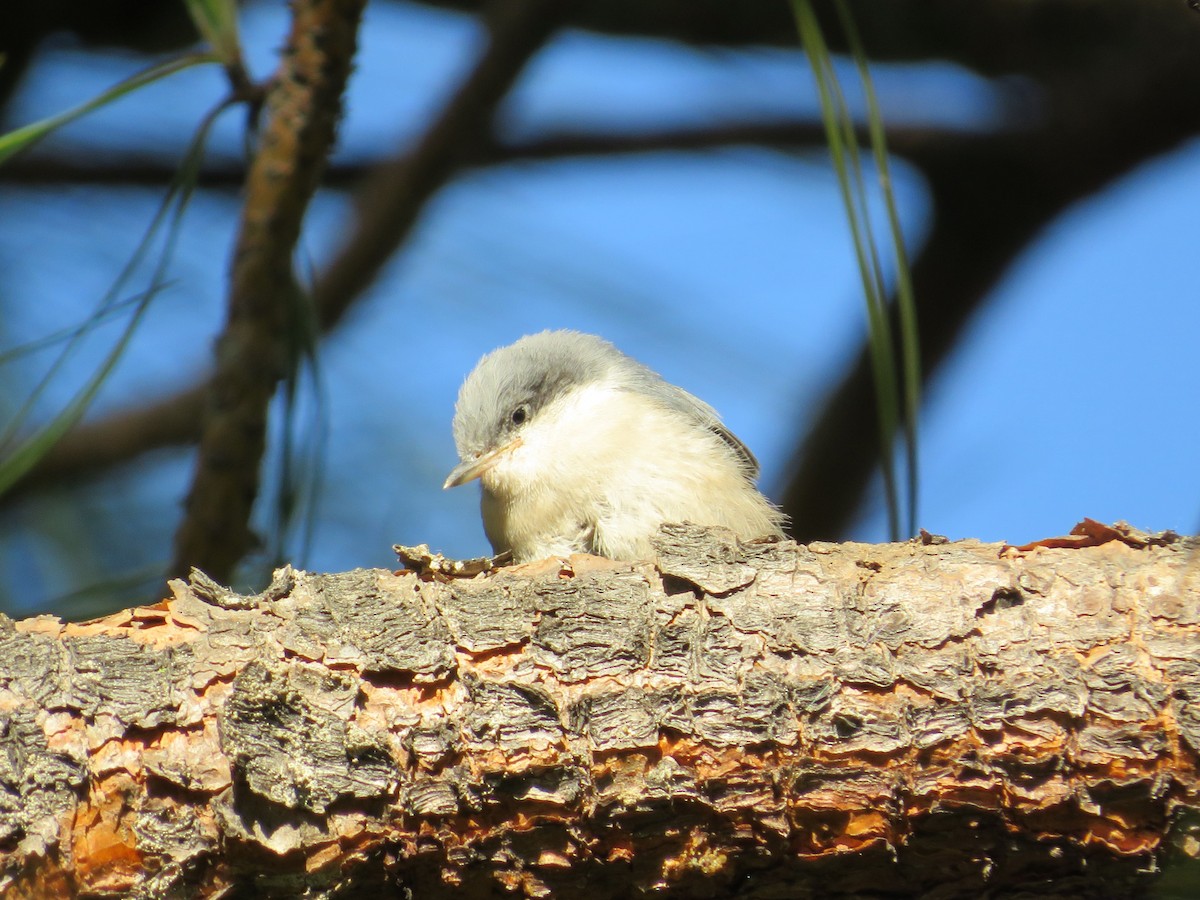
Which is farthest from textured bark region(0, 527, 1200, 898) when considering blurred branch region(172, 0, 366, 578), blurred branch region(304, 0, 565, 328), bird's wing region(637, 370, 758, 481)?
blurred branch region(304, 0, 565, 328)

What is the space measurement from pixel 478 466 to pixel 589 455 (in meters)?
0.35

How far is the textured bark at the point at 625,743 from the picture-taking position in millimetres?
1534

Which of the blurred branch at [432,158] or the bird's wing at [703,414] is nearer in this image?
the bird's wing at [703,414]

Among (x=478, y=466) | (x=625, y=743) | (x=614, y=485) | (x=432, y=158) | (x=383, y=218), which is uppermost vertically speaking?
(x=432, y=158)

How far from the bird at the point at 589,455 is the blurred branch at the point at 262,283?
58 centimetres

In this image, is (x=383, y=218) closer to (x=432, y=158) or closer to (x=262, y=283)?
(x=432, y=158)

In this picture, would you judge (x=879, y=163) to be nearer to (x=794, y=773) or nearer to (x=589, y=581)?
(x=589, y=581)

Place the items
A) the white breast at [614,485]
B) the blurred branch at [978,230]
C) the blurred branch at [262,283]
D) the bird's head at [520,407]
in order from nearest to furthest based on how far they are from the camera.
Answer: the blurred branch at [262,283]
the white breast at [614,485]
the bird's head at [520,407]
the blurred branch at [978,230]

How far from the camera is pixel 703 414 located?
310 centimetres

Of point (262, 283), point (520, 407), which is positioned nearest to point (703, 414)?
point (520, 407)

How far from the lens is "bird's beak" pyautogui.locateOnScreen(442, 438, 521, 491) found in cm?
287

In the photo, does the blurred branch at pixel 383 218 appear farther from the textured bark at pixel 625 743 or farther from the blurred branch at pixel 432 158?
the textured bark at pixel 625 743

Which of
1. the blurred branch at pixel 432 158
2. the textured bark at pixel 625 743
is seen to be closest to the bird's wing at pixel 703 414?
the blurred branch at pixel 432 158

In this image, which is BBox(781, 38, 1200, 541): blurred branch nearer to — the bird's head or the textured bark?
the bird's head
